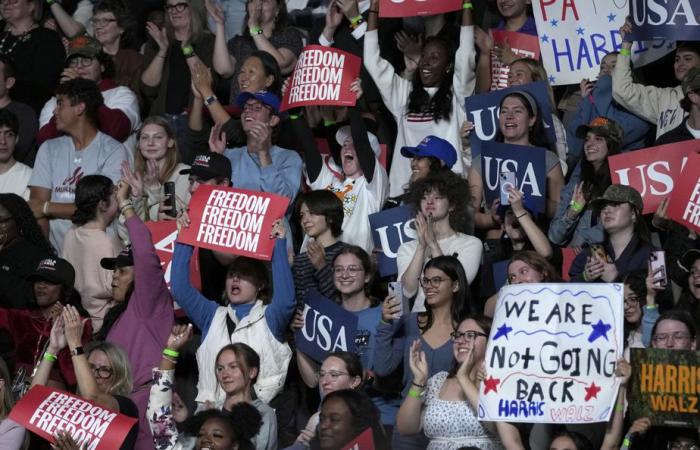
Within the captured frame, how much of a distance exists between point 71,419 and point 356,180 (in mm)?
2887

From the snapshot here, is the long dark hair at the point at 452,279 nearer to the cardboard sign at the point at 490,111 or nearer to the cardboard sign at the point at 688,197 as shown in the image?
the cardboard sign at the point at 688,197

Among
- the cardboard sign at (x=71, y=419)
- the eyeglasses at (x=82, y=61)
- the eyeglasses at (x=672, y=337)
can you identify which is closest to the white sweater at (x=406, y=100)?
the eyeglasses at (x=82, y=61)

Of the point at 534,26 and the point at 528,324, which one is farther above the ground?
the point at 534,26

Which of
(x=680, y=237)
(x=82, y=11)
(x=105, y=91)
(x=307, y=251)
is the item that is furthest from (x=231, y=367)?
(x=82, y=11)

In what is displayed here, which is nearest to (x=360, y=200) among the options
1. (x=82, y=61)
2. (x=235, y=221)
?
(x=235, y=221)

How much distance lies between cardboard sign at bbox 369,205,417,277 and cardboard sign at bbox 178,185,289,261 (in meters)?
0.72

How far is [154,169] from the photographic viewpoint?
11.4 metres

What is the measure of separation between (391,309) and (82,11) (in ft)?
18.6

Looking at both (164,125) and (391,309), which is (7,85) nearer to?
(164,125)

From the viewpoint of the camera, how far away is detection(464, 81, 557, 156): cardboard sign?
11.0m

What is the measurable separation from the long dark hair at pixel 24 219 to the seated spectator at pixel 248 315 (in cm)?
124

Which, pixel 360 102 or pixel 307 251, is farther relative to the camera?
pixel 360 102

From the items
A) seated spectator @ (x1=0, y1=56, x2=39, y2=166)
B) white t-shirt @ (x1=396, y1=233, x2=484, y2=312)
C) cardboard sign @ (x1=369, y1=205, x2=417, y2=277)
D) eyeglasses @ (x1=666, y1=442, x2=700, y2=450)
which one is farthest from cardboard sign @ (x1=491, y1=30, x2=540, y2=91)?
eyeglasses @ (x1=666, y1=442, x2=700, y2=450)

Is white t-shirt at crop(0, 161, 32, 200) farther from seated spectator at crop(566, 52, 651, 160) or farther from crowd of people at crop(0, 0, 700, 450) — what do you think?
seated spectator at crop(566, 52, 651, 160)
